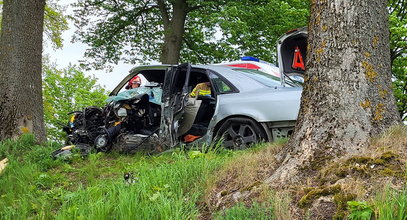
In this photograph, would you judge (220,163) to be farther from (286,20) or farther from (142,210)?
(286,20)

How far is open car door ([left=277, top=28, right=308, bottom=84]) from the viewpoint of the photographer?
580 cm

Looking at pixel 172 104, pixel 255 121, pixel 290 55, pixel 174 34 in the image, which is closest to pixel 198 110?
pixel 172 104

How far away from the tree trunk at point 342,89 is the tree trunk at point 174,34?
12658 mm

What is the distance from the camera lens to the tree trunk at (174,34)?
53.8ft

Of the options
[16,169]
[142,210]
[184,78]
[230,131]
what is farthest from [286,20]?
[142,210]

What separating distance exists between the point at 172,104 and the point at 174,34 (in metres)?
10.5

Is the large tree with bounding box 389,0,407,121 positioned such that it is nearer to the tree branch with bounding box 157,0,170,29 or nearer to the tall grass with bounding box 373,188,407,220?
the tree branch with bounding box 157,0,170,29

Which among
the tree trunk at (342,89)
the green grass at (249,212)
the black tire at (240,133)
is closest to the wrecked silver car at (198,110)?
the black tire at (240,133)

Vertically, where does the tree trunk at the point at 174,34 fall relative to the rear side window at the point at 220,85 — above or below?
above

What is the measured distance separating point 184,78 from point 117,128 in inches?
59.3

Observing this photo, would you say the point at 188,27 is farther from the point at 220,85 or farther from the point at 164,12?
the point at 220,85

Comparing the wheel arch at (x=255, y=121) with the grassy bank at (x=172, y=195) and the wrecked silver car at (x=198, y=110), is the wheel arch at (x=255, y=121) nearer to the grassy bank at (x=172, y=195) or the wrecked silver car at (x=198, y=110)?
the wrecked silver car at (x=198, y=110)

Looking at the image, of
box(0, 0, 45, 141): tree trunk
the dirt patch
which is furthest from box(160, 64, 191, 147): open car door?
box(0, 0, 45, 141): tree trunk

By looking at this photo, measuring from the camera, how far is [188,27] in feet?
63.4
